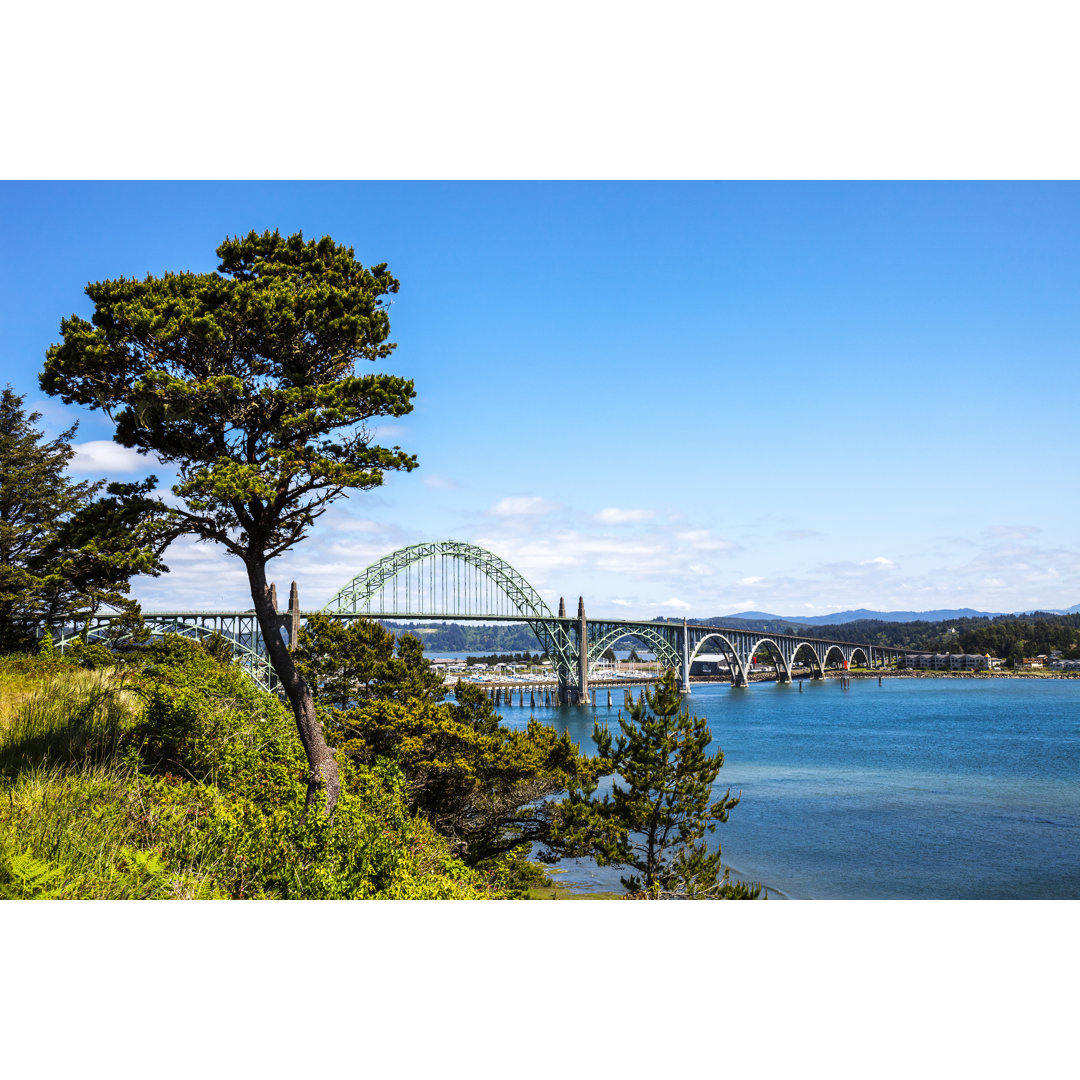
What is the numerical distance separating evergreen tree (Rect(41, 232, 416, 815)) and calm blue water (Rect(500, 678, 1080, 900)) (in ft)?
49.7

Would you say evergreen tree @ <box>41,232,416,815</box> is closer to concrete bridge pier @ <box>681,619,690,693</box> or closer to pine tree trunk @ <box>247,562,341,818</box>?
pine tree trunk @ <box>247,562,341,818</box>

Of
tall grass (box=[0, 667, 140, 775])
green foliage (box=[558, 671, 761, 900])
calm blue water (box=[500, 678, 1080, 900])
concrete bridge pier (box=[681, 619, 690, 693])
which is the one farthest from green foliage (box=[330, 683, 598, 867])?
concrete bridge pier (box=[681, 619, 690, 693])

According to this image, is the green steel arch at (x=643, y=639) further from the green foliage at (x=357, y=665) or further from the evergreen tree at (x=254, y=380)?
the evergreen tree at (x=254, y=380)

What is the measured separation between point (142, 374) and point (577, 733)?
187ft

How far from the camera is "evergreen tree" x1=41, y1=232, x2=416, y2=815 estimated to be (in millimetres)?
9773

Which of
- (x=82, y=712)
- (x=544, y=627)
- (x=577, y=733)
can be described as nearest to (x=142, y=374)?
(x=82, y=712)

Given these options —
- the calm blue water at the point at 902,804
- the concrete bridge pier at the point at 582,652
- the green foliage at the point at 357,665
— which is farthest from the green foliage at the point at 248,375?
the concrete bridge pier at the point at 582,652

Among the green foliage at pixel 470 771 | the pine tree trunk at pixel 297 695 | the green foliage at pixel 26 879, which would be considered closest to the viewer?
the green foliage at pixel 26 879

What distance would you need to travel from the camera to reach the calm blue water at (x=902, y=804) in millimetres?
23188

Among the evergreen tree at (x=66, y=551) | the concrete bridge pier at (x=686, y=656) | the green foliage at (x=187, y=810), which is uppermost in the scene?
the evergreen tree at (x=66, y=551)

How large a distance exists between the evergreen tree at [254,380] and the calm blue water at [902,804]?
49.7ft

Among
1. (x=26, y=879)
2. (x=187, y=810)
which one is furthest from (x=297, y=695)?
(x=26, y=879)

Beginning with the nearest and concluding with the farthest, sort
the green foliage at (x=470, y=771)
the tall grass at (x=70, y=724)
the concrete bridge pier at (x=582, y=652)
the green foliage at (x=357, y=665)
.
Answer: the tall grass at (x=70, y=724) → the green foliage at (x=470, y=771) → the green foliage at (x=357, y=665) → the concrete bridge pier at (x=582, y=652)
